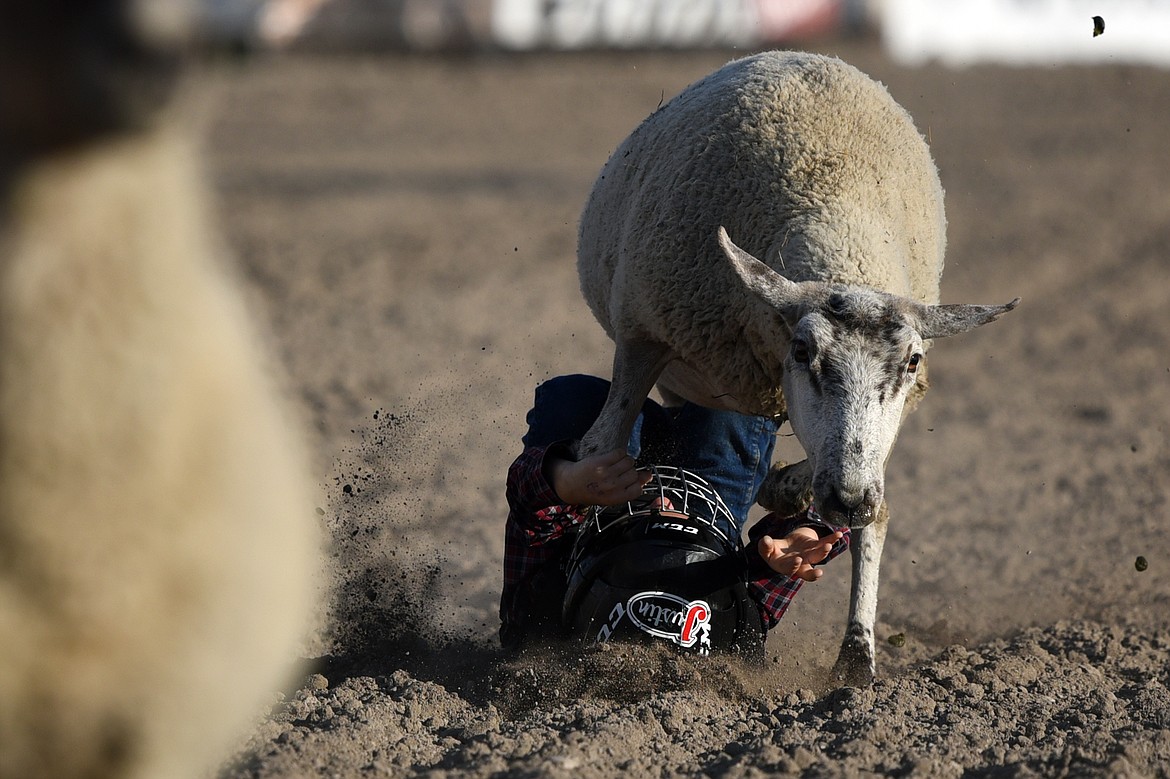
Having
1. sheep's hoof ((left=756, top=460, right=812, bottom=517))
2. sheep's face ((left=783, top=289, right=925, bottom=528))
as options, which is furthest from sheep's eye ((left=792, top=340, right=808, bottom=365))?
sheep's hoof ((left=756, top=460, right=812, bottom=517))

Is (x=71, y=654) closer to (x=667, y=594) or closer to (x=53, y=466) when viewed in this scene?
(x=53, y=466)

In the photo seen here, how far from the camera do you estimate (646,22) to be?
21219 mm

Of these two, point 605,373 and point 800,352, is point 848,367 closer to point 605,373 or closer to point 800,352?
point 800,352

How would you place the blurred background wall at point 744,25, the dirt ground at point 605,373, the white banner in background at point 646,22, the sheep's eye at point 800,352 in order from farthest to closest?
1. the white banner in background at point 646,22
2. the blurred background wall at point 744,25
3. the sheep's eye at point 800,352
4. the dirt ground at point 605,373

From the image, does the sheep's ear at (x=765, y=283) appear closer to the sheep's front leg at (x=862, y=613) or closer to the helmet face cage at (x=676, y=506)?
the helmet face cage at (x=676, y=506)

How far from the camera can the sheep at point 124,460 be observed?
1.24 m

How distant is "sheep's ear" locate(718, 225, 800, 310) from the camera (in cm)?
354

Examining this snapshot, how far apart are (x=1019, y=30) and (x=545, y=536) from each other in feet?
66.4

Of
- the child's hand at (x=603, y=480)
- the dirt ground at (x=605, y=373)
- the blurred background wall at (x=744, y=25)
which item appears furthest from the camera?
the blurred background wall at (x=744, y=25)

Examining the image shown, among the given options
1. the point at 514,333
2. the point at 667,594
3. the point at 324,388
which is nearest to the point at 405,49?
the point at 514,333

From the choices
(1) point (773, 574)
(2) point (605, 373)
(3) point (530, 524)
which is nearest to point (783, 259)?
(1) point (773, 574)

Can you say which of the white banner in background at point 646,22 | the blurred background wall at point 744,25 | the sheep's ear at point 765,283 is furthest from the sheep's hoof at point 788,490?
the white banner in background at point 646,22

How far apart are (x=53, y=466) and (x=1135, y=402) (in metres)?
7.75

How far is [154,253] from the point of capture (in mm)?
Result: 1334
